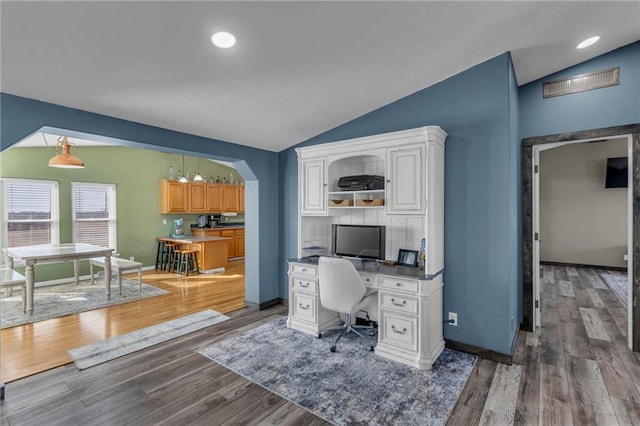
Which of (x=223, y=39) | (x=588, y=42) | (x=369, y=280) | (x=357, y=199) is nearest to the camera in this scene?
(x=223, y=39)

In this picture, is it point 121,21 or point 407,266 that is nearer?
point 121,21

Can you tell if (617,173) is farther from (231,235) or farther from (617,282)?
(231,235)

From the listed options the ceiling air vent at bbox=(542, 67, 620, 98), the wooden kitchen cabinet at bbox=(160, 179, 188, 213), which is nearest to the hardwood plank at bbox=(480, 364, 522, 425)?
the ceiling air vent at bbox=(542, 67, 620, 98)

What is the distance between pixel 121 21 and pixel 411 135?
2.34 metres

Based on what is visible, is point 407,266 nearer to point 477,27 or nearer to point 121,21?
point 477,27

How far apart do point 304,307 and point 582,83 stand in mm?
3783

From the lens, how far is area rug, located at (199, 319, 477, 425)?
2.16 meters

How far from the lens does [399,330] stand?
288 centimetres

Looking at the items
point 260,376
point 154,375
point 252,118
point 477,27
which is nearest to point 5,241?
point 154,375

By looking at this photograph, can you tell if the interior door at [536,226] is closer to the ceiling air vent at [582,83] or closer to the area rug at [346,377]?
the ceiling air vent at [582,83]

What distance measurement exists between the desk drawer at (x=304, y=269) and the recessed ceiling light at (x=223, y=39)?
88.5 inches

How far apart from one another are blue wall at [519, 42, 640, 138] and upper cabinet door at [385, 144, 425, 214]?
1.65 m

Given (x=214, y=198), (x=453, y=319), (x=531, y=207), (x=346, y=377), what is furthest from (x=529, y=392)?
(x=214, y=198)

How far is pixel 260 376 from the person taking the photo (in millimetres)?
2617
